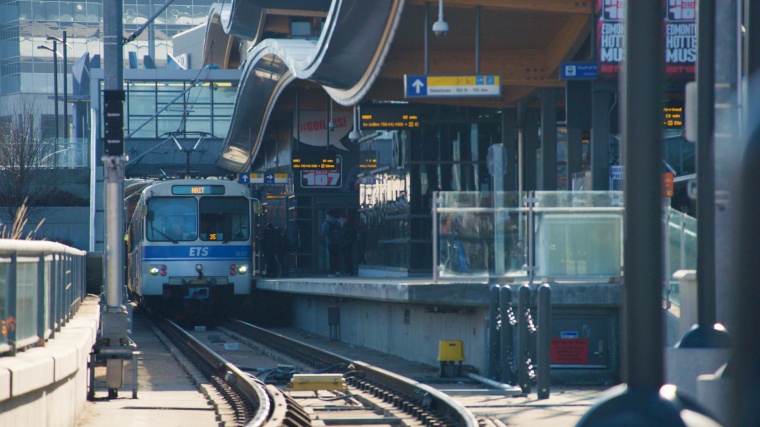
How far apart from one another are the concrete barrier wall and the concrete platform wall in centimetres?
609

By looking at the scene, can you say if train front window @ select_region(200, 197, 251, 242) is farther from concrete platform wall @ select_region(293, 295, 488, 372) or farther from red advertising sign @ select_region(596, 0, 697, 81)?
red advertising sign @ select_region(596, 0, 697, 81)

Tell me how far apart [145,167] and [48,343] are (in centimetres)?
4272

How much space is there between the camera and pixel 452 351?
1525 cm

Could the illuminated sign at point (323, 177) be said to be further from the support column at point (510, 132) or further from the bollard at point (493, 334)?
the bollard at point (493, 334)

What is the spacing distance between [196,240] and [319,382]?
15326 millimetres

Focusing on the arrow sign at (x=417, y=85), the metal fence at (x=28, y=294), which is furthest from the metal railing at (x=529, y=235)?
the metal fence at (x=28, y=294)

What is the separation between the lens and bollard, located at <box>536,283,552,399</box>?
12.2 meters

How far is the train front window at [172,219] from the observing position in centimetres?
2831

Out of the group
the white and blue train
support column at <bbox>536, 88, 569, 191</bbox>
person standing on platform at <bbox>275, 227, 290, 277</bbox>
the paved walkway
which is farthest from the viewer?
person standing on platform at <bbox>275, 227, 290, 277</bbox>

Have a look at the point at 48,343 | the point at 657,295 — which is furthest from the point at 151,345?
the point at 657,295

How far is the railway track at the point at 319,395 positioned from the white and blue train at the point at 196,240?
8.38 metres

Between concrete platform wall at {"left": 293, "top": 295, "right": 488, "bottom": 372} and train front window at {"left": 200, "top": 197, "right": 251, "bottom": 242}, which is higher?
train front window at {"left": 200, "top": 197, "right": 251, "bottom": 242}

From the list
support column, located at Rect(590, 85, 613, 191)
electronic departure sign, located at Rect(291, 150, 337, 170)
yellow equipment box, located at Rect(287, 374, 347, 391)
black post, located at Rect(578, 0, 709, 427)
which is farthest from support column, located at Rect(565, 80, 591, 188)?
black post, located at Rect(578, 0, 709, 427)

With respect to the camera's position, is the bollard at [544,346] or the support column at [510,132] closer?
the bollard at [544,346]
